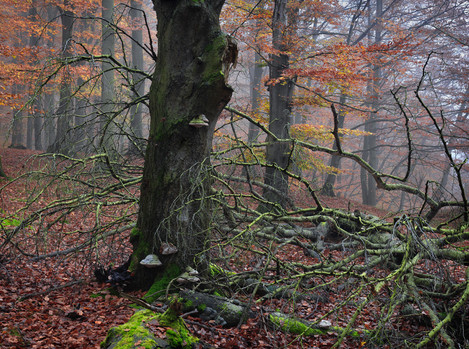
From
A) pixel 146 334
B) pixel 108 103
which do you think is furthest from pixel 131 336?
pixel 108 103

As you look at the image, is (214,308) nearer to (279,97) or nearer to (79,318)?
(79,318)

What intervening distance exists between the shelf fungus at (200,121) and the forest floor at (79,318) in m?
2.22

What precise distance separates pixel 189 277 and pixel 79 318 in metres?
1.32

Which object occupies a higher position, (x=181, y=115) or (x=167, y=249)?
(x=181, y=115)

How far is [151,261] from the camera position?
14.2 ft

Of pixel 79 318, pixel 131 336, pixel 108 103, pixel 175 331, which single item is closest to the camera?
pixel 131 336

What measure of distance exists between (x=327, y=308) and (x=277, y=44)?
732cm

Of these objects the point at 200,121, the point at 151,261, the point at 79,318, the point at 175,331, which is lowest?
the point at 79,318

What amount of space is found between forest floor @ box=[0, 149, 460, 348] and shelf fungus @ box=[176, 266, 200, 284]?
0.43 metres

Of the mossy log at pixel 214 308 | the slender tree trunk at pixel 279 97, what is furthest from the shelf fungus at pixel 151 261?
the slender tree trunk at pixel 279 97

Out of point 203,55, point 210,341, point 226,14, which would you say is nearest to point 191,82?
point 203,55

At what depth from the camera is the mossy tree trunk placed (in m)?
4.41

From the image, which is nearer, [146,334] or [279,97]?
[146,334]

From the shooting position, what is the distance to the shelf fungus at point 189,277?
4191 millimetres
